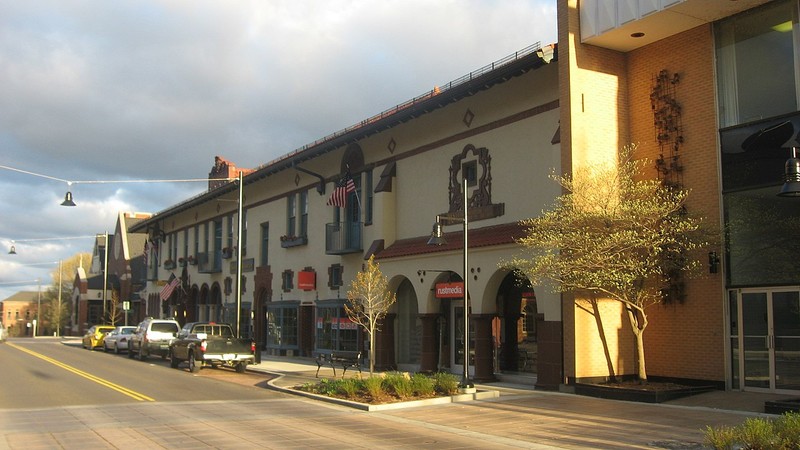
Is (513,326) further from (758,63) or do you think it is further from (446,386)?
(758,63)

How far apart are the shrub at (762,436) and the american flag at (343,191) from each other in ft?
67.3

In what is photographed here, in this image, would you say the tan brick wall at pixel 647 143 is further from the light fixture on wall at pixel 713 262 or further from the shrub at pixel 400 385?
the shrub at pixel 400 385

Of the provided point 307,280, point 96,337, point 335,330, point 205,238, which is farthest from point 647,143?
point 96,337

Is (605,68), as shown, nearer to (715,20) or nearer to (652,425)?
(715,20)

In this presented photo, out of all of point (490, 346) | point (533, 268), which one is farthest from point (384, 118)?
point (533, 268)

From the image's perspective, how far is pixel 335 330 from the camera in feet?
101

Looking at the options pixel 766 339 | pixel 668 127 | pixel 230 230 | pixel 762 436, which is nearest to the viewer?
pixel 762 436

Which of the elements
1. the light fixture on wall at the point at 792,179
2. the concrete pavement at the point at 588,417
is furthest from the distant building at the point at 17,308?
the light fixture on wall at the point at 792,179

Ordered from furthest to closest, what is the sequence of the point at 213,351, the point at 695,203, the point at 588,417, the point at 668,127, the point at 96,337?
the point at 96,337 → the point at 213,351 → the point at 668,127 → the point at 695,203 → the point at 588,417

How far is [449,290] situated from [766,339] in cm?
959

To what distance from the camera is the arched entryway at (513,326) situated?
22.6 meters

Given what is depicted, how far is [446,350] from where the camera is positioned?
25266 mm

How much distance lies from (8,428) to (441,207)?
48.6 ft

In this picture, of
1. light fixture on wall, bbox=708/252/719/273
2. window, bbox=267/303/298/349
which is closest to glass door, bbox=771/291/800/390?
light fixture on wall, bbox=708/252/719/273
